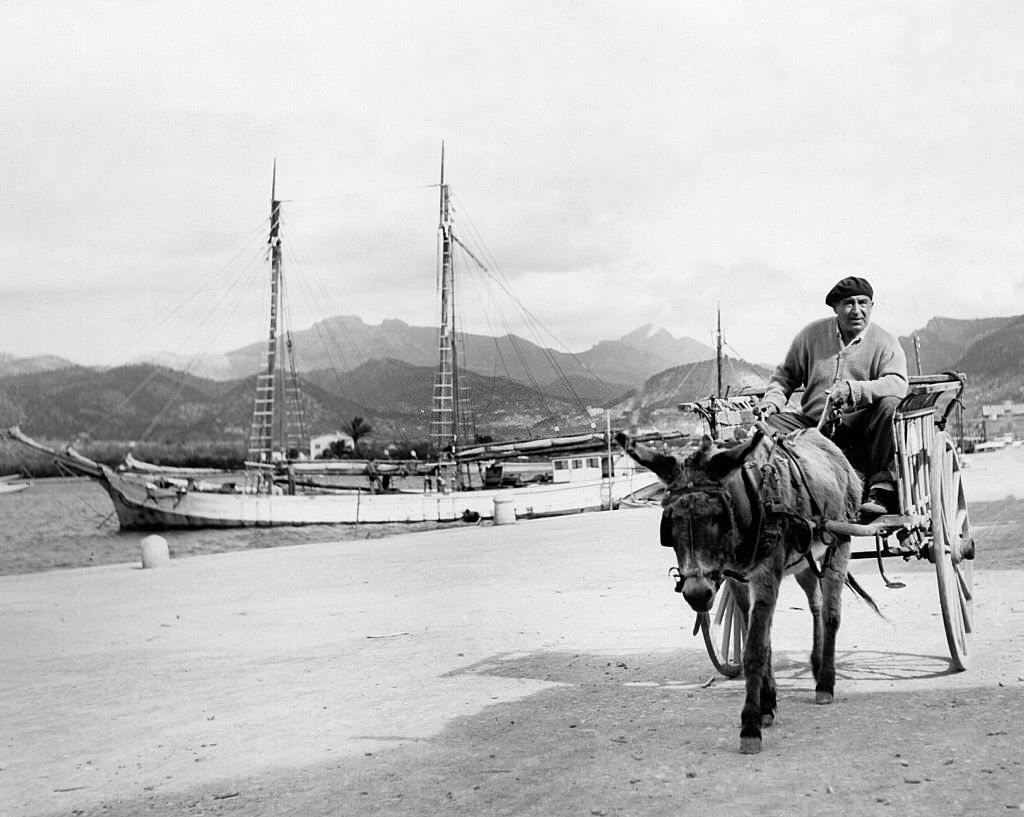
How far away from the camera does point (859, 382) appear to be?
720 centimetres

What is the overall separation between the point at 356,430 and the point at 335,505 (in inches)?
1187

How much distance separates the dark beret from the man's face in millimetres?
27

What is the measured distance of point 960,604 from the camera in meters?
8.13

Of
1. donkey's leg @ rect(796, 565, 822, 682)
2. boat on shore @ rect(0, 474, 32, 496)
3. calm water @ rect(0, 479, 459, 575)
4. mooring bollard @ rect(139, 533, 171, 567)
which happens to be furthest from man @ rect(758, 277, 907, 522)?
boat on shore @ rect(0, 474, 32, 496)

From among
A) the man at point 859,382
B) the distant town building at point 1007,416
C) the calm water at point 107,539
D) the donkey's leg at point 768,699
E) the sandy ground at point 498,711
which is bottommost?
the calm water at point 107,539

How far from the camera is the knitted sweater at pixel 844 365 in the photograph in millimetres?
7273

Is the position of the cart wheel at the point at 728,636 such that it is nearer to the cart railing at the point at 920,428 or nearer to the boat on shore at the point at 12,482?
the cart railing at the point at 920,428

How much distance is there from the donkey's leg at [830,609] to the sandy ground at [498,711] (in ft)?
0.60

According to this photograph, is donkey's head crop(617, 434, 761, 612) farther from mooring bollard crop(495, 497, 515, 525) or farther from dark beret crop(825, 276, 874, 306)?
mooring bollard crop(495, 497, 515, 525)

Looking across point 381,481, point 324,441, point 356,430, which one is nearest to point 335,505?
point 381,481

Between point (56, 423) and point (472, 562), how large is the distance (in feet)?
200

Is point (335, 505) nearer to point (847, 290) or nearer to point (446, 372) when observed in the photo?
point (446, 372)

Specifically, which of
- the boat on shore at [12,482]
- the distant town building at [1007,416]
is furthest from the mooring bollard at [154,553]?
the distant town building at [1007,416]

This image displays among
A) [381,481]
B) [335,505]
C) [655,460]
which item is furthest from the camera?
[381,481]
